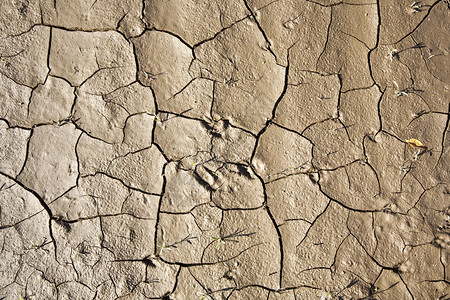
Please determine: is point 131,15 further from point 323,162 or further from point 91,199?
point 323,162

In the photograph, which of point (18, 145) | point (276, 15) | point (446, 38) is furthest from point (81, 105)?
point (446, 38)

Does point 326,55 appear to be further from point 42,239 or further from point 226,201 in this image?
point 42,239

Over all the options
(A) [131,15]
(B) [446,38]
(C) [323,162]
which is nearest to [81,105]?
(A) [131,15]

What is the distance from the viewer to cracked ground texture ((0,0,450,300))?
276cm

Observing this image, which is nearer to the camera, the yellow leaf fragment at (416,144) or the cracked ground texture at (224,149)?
the cracked ground texture at (224,149)

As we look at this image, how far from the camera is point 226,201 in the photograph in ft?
9.20

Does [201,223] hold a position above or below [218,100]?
below

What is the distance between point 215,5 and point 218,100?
2.62 ft

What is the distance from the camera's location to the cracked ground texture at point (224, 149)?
109 inches

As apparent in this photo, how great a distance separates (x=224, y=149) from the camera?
9.32 ft

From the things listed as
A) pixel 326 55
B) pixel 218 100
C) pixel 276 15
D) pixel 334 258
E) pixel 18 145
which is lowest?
pixel 334 258

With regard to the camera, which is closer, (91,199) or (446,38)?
(91,199)

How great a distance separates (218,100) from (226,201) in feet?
2.68

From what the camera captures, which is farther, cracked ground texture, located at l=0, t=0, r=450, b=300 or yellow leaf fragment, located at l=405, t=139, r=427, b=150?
yellow leaf fragment, located at l=405, t=139, r=427, b=150
